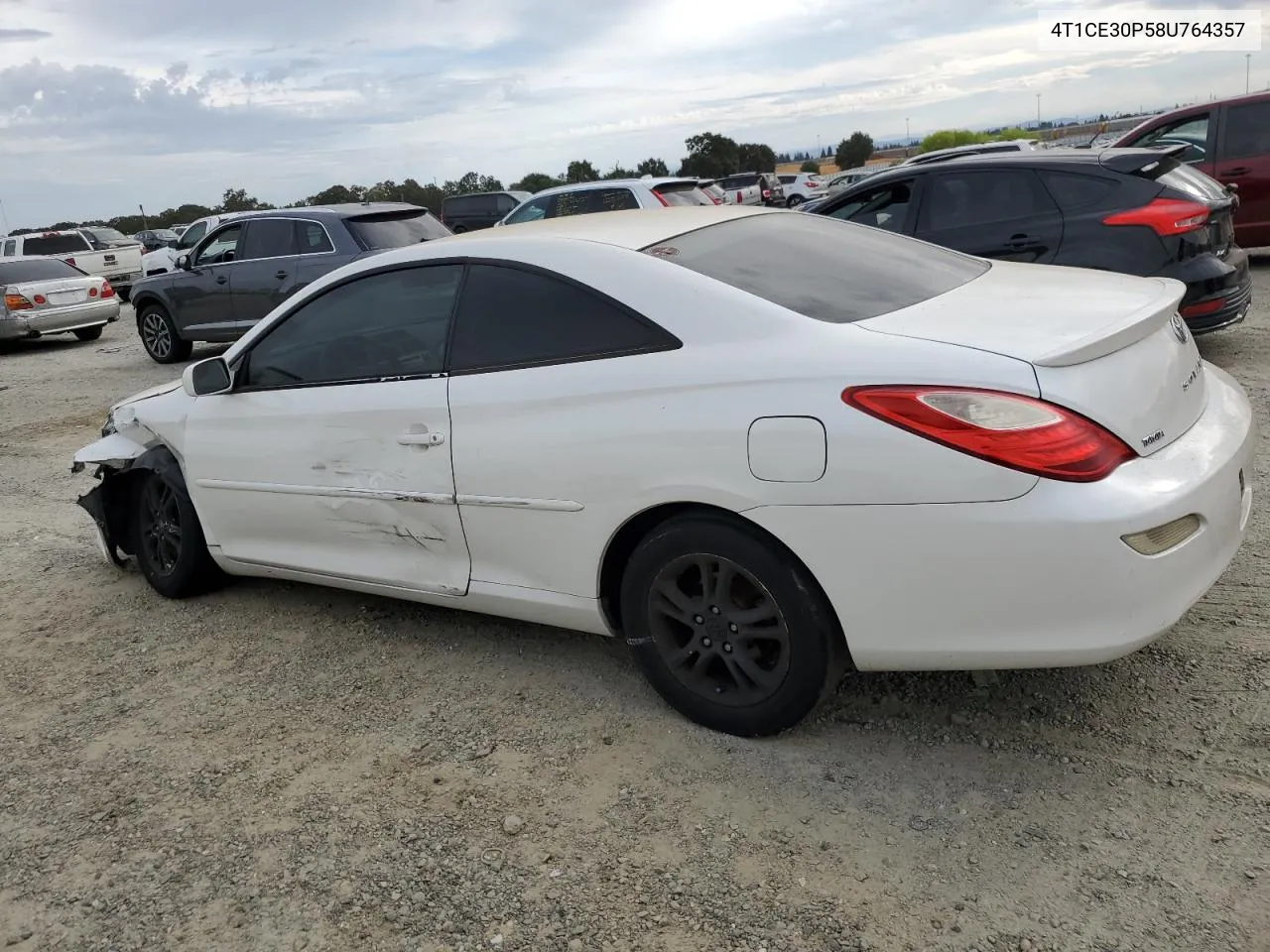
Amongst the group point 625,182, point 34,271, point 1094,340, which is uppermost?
point 625,182

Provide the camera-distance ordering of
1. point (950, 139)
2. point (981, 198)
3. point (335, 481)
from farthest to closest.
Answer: point (950, 139) < point (981, 198) < point (335, 481)

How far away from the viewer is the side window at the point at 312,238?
11078mm

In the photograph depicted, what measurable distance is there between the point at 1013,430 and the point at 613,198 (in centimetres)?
1058

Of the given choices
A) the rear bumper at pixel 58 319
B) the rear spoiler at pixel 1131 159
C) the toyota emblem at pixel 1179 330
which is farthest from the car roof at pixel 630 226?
the rear bumper at pixel 58 319

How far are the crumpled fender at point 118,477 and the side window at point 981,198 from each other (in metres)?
5.17

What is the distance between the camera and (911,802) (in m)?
2.83

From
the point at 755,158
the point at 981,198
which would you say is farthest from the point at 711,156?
the point at 981,198

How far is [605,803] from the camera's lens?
117 inches

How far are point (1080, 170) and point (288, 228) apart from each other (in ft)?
26.6

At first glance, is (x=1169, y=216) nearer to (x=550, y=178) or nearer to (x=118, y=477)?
(x=118, y=477)

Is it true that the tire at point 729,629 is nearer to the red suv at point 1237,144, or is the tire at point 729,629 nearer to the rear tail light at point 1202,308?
the rear tail light at point 1202,308

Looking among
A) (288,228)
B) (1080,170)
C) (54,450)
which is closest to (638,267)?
(1080,170)

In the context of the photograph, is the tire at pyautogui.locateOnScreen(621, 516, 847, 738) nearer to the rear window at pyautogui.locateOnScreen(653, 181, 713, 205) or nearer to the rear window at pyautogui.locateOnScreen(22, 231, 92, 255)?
the rear window at pyautogui.locateOnScreen(653, 181, 713, 205)

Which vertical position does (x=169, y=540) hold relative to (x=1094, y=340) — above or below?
below
